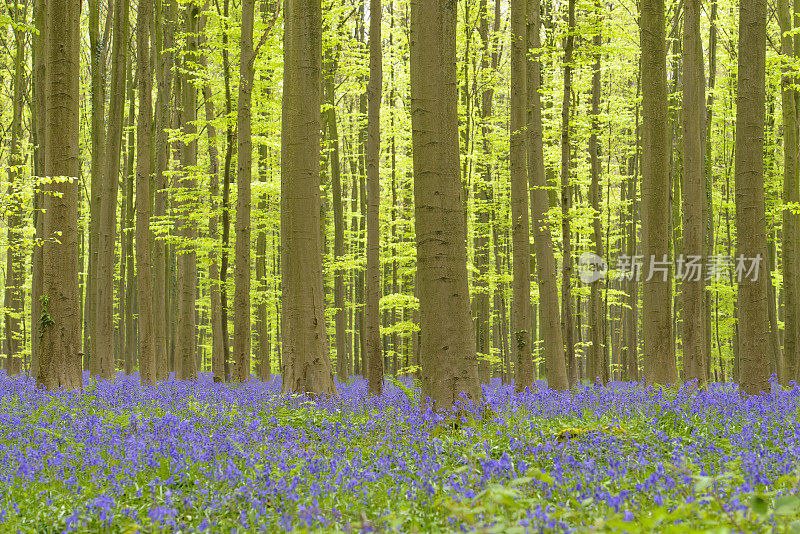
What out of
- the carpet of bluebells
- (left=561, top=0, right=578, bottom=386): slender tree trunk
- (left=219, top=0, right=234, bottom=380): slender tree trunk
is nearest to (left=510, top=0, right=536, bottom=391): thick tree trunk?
(left=561, top=0, right=578, bottom=386): slender tree trunk

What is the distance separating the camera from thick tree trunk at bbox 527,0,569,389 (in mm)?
13891

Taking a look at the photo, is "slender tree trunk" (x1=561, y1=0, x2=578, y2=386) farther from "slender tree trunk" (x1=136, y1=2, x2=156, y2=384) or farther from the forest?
"slender tree trunk" (x1=136, y1=2, x2=156, y2=384)

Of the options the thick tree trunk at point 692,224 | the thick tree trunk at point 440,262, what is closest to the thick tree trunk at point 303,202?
the thick tree trunk at point 440,262

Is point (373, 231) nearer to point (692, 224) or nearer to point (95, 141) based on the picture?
point (692, 224)

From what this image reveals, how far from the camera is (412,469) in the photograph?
517cm

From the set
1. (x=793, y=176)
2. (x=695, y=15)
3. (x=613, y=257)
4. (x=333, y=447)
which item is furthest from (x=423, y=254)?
(x=613, y=257)

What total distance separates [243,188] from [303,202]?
5353mm

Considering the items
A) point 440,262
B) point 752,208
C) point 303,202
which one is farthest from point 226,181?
point 752,208

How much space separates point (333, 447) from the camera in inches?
243

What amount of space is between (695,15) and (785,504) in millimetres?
13854

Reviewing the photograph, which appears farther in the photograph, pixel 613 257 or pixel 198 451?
pixel 613 257

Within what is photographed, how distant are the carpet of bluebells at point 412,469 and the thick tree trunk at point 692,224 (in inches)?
190

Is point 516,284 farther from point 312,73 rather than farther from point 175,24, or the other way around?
point 175,24

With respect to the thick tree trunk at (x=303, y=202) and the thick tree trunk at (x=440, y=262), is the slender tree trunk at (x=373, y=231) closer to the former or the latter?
the thick tree trunk at (x=303, y=202)
